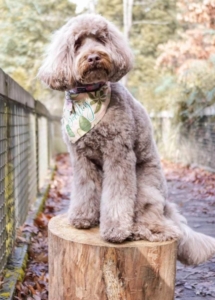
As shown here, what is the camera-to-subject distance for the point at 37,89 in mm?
13438

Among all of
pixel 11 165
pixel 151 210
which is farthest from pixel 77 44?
pixel 11 165

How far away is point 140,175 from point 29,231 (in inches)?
86.3

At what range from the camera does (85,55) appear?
262 centimetres

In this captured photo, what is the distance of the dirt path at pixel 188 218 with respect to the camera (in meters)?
3.73

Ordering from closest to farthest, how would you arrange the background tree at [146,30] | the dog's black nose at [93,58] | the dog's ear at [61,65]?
the dog's black nose at [93,58]
the dog's ear at [61,65]
the background tree at [146,30]

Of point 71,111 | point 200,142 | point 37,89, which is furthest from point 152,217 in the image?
point 37,89

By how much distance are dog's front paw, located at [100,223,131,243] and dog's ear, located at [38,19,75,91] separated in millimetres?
908

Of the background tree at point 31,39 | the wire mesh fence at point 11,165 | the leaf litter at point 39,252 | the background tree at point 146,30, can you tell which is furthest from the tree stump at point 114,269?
the background tree at point 146,30

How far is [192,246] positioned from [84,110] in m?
1.20

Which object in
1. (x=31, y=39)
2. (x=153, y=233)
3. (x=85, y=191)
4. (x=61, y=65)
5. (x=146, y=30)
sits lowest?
(x=153, y=233)

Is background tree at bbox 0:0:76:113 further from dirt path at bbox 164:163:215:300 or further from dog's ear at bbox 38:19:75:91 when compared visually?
dog's ear at bbox 38:19:75:91

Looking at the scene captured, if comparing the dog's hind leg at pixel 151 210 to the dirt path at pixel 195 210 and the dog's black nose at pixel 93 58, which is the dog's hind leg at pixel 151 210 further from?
the dirt path at pixel 195 210

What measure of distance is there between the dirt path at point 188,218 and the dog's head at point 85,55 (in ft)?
5.33

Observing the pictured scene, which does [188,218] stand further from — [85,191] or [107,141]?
[107,141]
